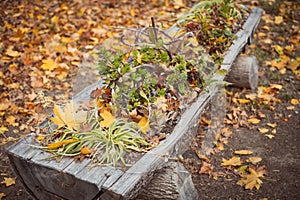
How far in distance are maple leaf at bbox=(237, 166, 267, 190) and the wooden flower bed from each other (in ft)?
1.50

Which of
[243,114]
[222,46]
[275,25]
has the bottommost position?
[243,114]

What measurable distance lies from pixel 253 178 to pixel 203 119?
735 millimetres

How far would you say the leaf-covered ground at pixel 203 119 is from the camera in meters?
2.87

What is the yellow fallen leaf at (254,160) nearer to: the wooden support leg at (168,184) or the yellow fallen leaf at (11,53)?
the wooden support leg at (168,184)

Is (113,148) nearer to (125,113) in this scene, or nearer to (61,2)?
(125,113)

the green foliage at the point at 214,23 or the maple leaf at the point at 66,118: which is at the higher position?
the green foliage at the point at 214,23

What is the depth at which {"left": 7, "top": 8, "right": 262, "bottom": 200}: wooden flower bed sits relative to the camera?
1.92 meters

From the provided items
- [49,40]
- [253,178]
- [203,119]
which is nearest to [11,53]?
[49,40]

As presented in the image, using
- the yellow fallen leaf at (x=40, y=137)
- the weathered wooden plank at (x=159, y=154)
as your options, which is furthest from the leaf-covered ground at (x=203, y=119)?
the weathered wooden plank at (x=159, y=154)

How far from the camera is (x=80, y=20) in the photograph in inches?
191

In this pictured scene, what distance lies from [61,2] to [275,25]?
2.77m

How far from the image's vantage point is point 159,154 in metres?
2.10

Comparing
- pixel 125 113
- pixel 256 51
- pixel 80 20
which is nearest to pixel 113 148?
pixel 125 113

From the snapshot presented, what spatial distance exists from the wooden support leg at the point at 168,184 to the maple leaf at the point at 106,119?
417 millimetres
